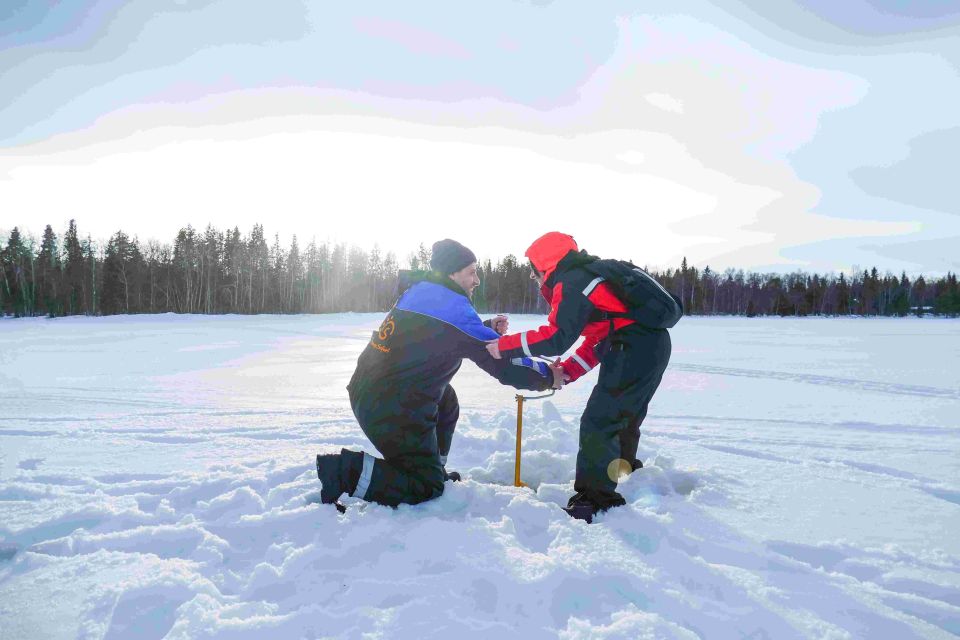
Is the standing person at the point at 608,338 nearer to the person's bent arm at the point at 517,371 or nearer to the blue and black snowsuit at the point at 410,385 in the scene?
the person's bent arm at the point at 517,371

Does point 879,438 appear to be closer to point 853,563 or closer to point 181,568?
point 853,563

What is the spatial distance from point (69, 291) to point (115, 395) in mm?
57995

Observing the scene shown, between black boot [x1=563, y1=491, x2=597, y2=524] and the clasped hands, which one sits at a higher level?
the clasped hands

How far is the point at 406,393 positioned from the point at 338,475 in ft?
1.98

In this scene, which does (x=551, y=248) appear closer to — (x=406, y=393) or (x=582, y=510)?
(x=406, y=393)

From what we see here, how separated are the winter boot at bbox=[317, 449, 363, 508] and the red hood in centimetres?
163

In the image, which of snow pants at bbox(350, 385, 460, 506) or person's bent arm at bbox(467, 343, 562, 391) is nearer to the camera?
snow pants at bbox(350, 385, 460, 506)

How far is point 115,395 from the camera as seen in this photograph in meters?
6.73

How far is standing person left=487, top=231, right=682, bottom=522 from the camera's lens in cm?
294

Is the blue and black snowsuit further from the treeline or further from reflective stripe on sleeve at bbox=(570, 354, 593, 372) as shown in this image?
the treeline

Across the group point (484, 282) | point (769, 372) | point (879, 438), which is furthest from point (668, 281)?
point (879, 438)

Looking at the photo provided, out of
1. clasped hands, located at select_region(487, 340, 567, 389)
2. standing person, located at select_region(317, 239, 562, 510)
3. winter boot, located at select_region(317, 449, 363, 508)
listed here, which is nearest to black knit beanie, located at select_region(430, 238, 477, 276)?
standing person, located at select_region(317, 239, 562, 510)

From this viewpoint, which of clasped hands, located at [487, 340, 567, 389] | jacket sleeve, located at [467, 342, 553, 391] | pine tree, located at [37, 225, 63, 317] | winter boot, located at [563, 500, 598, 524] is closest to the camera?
winter boot, located at [563, 500, 598, 524]

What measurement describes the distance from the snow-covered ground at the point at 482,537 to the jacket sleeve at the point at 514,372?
0.66 m
